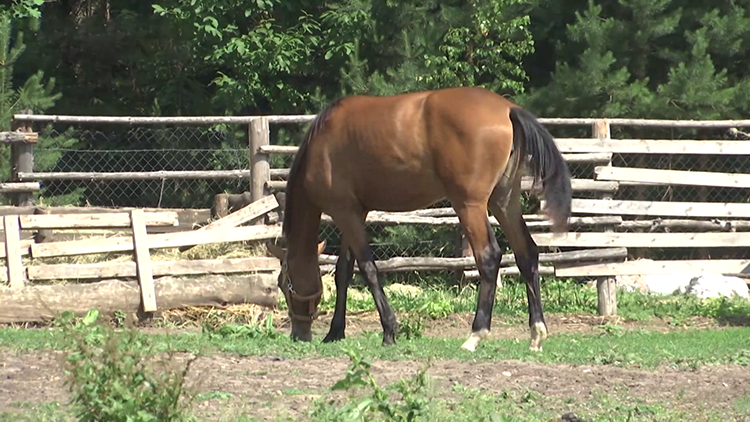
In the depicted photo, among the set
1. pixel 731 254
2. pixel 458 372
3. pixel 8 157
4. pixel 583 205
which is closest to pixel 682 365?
pixel 458 372

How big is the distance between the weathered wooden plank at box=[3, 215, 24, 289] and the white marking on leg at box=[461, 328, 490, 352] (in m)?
5.04

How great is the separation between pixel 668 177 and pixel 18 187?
760 cm

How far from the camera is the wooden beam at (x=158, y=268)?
1148cm

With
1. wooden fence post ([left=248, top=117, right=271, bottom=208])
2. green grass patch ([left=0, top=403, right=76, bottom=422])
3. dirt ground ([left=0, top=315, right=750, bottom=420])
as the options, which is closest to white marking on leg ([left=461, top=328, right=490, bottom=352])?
dirt ground ([left=0, top=315, right=750, bottom=420])

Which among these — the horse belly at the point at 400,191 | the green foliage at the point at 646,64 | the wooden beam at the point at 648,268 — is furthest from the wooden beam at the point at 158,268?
the green foliage at the point at 646,64

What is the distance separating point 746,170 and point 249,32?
750 centimetres

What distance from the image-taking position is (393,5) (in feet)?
50.4

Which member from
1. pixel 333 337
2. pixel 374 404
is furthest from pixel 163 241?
pixel 374 404

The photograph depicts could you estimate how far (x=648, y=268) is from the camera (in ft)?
43.0

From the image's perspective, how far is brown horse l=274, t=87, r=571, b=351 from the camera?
27.8 ft

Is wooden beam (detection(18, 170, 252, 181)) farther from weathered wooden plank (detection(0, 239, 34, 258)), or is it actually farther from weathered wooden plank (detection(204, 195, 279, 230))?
weathered wooden plank (detection(0, 239, 34, 258))

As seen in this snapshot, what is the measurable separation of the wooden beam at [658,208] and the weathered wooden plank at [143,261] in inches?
190

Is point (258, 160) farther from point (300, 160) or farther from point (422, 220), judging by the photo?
point (300, 160)

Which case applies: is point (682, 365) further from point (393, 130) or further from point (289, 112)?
point (289, 112)
